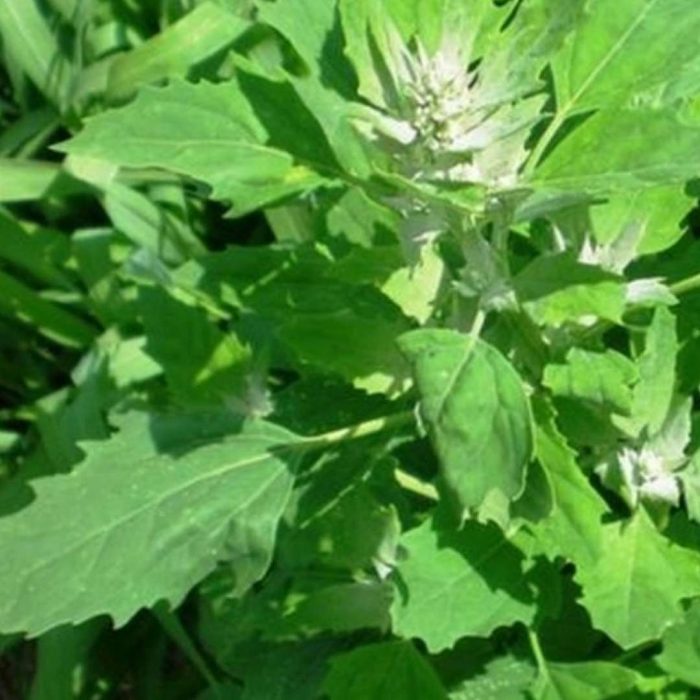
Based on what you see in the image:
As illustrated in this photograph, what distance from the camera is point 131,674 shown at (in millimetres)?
2619

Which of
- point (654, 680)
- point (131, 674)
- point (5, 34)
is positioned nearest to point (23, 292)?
point (5, 34)

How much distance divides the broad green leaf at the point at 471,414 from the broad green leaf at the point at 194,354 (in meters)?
0.41

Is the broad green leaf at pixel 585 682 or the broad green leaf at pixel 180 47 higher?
the broad green leaf at pixel 180 47

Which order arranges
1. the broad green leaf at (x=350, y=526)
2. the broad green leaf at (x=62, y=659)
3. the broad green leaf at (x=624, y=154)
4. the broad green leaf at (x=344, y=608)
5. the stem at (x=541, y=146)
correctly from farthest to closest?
1. the broad green leaf at (x=62, y=659)
2. the broad green leaf at (x=344, y=608)
3. the broad green leaf at (x=350, y=526)
4. the stem at (x=541, y=146)
5. the broad green leaf at (x=624, y=154)

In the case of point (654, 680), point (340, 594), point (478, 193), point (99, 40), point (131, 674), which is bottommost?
point (131, 674)

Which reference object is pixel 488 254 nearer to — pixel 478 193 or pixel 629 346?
pixel 478 193

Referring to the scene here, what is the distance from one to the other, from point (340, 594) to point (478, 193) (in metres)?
0.60

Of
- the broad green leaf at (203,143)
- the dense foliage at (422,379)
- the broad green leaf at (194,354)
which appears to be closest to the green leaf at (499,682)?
the dense foliage at (422,379)

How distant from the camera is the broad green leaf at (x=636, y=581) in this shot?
5.60 feet

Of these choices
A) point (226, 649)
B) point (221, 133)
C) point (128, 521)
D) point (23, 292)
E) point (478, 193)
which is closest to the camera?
point (478, 193)

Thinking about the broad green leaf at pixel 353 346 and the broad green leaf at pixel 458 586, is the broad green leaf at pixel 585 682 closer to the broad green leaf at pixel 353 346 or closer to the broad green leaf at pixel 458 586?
the broad green leaf at pixel 458 586

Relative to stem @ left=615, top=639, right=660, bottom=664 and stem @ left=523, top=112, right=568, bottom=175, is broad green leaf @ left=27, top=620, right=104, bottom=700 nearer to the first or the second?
stem @ left=615, top=639, right=660, bottom=664

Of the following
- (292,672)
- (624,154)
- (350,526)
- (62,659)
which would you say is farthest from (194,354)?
(62,659)

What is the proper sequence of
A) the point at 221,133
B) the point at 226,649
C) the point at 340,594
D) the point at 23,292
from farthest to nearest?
the point at 23,292 < the point at 226,649 < the point at 340,594 < the point at 221,133
